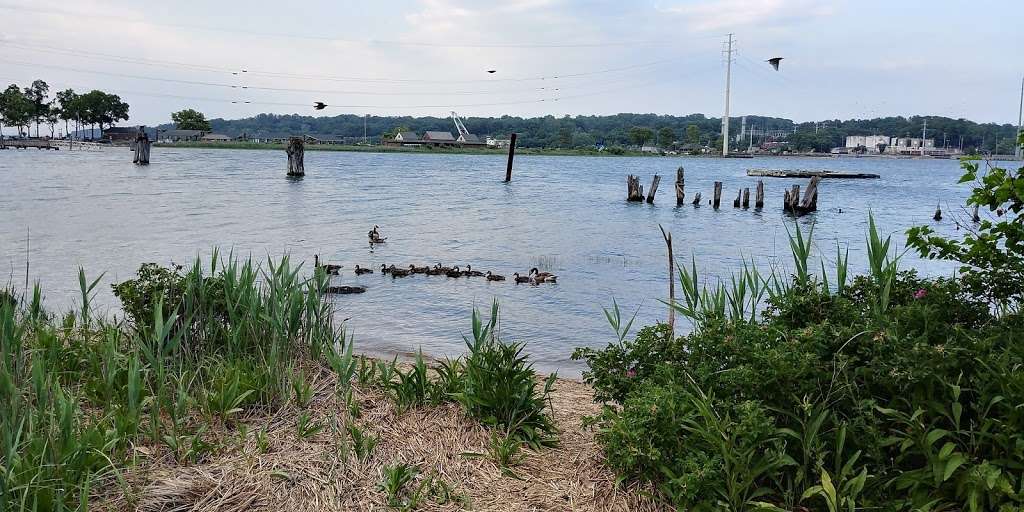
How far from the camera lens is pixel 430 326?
35.1ft

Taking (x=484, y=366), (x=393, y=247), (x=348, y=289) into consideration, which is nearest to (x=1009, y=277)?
(x=484, y=366)

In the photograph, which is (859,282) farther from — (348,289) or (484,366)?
(348,289)

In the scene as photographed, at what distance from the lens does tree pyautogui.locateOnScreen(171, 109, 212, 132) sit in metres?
183

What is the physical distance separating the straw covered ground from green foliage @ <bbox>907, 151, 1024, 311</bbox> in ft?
7.21

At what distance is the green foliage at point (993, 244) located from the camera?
13.0 ft

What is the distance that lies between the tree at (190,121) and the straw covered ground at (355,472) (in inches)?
7664

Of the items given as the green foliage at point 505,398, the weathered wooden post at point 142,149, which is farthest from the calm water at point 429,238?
the weathered wooden post at point 142,149

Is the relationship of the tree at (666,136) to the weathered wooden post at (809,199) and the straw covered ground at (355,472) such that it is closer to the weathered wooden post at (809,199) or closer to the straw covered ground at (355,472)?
the weathered wooden post at (809,199)

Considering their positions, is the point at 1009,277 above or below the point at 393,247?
above

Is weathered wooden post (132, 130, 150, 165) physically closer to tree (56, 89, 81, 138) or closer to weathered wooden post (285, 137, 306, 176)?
weathered wooden post (285, 137, 306, 176)

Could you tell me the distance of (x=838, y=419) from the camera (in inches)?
143

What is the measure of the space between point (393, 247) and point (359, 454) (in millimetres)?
16818

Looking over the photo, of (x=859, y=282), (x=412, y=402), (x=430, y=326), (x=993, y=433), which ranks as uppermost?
(x=859, y=282)

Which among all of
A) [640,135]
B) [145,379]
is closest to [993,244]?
[145,379]
